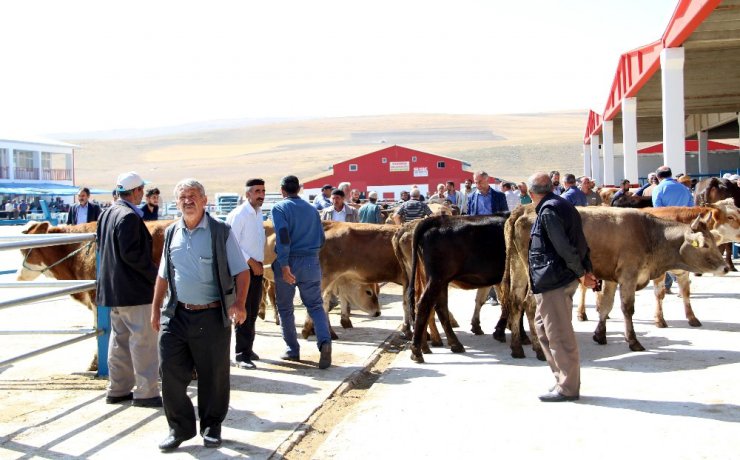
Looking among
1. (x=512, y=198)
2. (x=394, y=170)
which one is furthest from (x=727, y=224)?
(x=394, y=170)

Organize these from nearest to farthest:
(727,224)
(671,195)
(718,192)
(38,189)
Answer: (727,224), (671,195), (718,192), (38,189)

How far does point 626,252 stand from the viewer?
382 inches

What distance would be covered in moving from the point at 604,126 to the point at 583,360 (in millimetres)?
29800

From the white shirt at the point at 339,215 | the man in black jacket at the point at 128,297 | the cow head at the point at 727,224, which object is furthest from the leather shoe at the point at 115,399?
the cow head at the point at 727,224

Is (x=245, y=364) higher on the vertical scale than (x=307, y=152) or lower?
lower

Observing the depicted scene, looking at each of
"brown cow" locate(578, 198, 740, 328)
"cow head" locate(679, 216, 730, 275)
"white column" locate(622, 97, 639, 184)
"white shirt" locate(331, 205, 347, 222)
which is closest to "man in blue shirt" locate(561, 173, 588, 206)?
"brown cow" locate(578, 198, 740, 328)

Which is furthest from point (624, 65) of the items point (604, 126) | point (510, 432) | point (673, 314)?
point (510, 432)

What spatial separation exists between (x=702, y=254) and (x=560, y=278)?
12.3 ft

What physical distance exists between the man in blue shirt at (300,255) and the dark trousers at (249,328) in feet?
0.91

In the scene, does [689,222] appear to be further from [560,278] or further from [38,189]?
[38,189]

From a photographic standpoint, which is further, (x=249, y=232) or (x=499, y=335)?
(x=499, y=335)

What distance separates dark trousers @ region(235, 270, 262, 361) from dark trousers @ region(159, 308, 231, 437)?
2.71 meters

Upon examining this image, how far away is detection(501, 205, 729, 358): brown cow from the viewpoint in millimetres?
9445

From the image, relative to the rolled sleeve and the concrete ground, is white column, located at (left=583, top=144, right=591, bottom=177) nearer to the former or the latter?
the concrete ground
